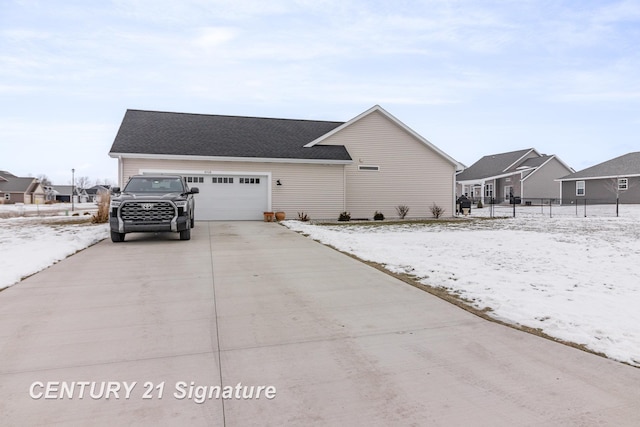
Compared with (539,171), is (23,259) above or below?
below

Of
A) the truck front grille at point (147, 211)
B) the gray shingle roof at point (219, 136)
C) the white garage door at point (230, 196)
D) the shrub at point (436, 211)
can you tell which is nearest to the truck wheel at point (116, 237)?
the truck front grille at point (147, 211)

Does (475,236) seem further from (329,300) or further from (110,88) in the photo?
(110,88)

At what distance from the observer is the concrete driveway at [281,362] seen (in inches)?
98.4

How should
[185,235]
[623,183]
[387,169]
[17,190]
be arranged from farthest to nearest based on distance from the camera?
[17,190]
[623,183]
[387,169]
[185,235]

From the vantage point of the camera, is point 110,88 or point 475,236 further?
point 110,88

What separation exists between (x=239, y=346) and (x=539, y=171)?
44.8 m

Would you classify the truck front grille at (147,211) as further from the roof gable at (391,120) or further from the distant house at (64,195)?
the distant house at (64,195)

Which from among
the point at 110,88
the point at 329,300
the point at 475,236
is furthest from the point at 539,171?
the point at 329,300

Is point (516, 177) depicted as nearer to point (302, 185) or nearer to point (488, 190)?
point (488, 190)

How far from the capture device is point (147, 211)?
32.7 feet

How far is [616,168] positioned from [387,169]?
94.7 ft

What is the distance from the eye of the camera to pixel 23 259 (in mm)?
7434

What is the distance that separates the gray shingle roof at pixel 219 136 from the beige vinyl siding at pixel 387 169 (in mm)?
1202

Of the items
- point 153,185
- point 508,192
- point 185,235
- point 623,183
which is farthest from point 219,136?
point 623,183
